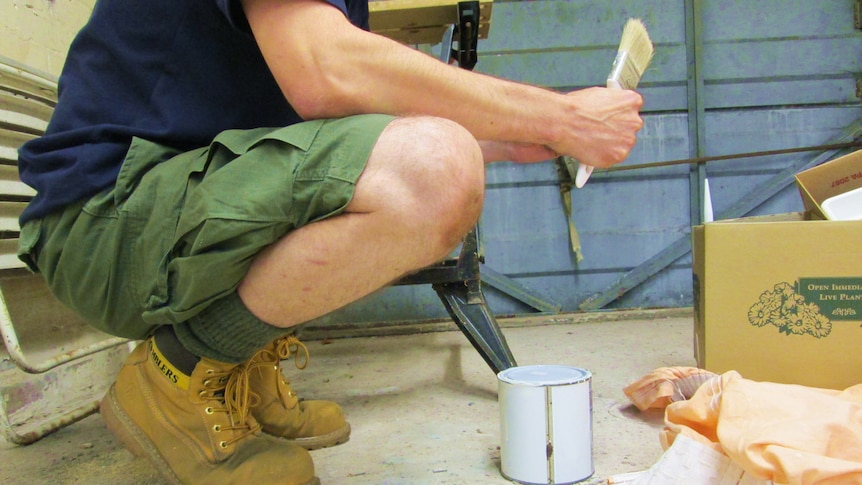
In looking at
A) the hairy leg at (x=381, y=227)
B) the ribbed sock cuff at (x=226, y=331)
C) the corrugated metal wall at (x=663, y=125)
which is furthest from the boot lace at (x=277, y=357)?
the corrugated metal wall at (x=663, y=125)

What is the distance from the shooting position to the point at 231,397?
80cm

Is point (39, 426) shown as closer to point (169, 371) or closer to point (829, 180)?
point (169, 371)

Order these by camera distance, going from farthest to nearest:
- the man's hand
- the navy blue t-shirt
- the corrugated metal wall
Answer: the corrugated metal wall
the man's hand
the navy blue t-shirt

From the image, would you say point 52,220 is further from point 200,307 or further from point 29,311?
point 29,311

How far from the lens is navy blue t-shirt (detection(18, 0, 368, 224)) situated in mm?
712

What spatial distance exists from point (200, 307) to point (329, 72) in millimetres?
319

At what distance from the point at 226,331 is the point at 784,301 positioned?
0.97 meters

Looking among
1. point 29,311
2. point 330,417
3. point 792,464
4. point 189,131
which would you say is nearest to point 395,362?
point 330,417

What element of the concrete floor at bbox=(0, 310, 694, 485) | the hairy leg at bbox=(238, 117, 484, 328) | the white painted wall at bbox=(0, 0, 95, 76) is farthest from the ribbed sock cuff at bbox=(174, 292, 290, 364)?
the white painted wall at bbox=(0, 0, 95, 76)

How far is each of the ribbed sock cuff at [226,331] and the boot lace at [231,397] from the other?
5 centimetres

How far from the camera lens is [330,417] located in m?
1.03

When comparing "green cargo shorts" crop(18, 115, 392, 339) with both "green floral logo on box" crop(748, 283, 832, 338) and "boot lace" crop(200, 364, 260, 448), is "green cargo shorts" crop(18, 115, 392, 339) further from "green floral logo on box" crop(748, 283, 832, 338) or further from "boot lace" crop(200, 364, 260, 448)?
"green floral logo on box" crop(748, 283, 832, 338)

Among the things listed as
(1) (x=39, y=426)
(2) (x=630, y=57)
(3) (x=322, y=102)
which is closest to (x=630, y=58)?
(2) (x=630, y=57)

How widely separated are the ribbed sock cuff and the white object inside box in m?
1.10
